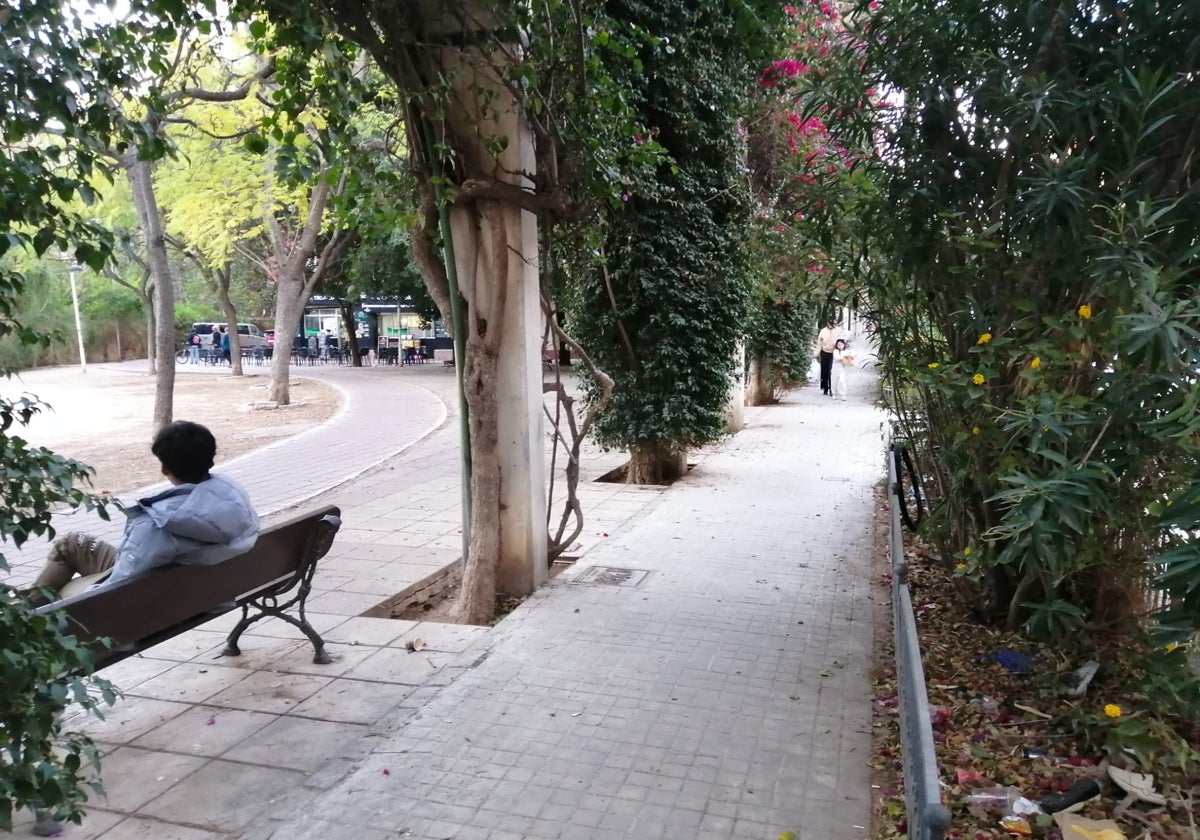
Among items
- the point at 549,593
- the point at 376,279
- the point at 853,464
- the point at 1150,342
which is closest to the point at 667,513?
the point at 549,593

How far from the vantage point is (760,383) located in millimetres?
19344

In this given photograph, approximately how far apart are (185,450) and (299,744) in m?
1.47

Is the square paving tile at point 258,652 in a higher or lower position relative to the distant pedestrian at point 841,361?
lower

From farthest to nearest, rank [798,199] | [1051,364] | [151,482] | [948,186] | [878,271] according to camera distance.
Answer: [151,482]
[798,199]
[878,271]
[948,186]
[1051,364]

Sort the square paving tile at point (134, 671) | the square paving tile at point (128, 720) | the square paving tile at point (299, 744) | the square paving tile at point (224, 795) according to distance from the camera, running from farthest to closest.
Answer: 1. the square paving tile at point (134, 671)
2. the square paving tile at point (128, 720)
3. the square paving tile at point (299, 744)
4. the square paving tile at point (224, 795)

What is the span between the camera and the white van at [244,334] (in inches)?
1921

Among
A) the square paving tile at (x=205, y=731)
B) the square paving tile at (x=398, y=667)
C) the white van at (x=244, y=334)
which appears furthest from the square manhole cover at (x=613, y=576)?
the white van at (x=244, y=334)

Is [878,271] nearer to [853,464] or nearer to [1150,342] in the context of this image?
[1150,342]

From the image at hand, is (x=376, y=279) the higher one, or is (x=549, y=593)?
(x=376, y=279)

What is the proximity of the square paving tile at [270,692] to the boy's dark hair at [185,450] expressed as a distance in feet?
3.58

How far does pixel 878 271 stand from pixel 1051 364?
1355 millimetres

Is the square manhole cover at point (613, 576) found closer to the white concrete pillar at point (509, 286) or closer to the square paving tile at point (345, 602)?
the white concrete pillar at point (509, 286)

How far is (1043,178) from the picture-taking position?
3404mm

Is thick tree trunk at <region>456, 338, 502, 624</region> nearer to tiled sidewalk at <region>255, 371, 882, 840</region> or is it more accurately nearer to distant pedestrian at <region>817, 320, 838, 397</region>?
tiled sidewalk at <region>255, 371, 882, 840</region>
